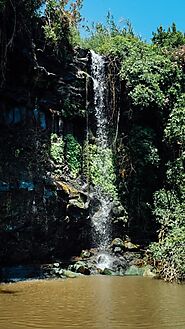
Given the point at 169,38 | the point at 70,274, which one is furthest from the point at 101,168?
the point at 169,38

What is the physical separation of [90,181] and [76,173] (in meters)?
0.54

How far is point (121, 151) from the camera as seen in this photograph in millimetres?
15109

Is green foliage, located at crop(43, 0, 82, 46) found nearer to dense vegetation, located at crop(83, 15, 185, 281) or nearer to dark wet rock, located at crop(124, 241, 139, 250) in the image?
dense vegetation, located at crop(83, 15, 185, 281)

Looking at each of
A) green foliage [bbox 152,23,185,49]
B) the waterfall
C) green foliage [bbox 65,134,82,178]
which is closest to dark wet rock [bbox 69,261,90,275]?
the waterfall

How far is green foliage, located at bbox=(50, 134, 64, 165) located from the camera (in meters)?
14.1

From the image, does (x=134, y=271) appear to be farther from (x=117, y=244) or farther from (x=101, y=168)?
(x=101, y=168)

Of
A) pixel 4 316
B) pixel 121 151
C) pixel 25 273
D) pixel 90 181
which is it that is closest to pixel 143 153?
pixel 121 151

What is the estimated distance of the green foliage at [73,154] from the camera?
1445 cm

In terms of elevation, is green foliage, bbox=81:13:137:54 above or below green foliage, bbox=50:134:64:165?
above

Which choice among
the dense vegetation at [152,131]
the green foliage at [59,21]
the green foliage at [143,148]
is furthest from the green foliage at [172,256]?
the green foliage at [59,21]

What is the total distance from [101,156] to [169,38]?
21.7 ft

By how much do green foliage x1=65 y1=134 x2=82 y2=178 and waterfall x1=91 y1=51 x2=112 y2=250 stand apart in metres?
0.68

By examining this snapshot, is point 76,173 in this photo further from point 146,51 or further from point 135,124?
point 146,51

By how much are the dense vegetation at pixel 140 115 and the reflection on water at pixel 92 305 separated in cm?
431
